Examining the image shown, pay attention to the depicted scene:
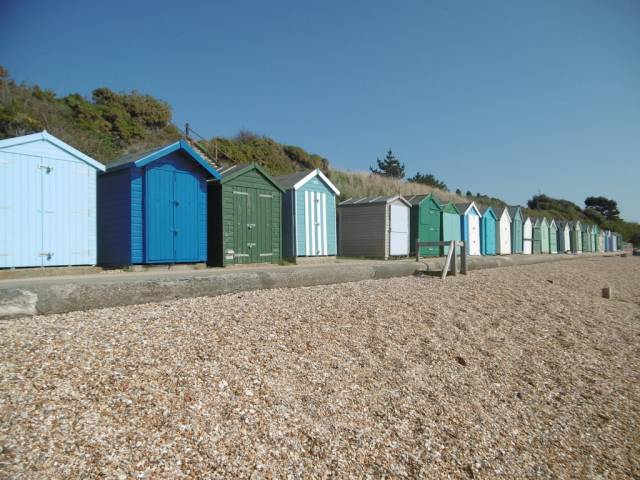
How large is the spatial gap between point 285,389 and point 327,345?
1.07 meters

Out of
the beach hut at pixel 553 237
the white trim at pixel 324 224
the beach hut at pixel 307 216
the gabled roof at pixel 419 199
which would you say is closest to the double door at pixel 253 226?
the beach hut at pixel 307 216

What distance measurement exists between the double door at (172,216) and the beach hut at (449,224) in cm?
1210

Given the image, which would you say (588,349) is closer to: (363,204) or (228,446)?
(228,446)

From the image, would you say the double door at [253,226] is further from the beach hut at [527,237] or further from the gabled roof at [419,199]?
the beach hut at [527,237]

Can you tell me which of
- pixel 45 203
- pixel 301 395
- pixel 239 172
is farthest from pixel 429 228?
pixel 301 395

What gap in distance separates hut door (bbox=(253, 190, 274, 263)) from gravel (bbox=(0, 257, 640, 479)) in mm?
5168

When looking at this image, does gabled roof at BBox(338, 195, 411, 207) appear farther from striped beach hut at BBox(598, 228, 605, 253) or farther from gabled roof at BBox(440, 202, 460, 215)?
striped beach hut at BBox(598, 228, 605, 253)

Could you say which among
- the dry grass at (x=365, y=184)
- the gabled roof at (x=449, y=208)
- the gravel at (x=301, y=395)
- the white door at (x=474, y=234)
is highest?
the dry grass at (x=365, y=184)

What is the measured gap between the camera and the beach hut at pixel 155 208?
924cm

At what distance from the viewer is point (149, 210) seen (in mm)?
9359

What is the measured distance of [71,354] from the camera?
11.5ft

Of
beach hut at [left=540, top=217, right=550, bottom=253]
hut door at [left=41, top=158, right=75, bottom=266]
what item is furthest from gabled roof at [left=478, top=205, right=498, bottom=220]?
hut door at [left=41, top=158, right=75, bottom=266]

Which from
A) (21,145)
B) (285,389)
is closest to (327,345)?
(285,389)

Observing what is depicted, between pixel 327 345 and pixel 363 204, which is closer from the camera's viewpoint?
pixel 327 345
